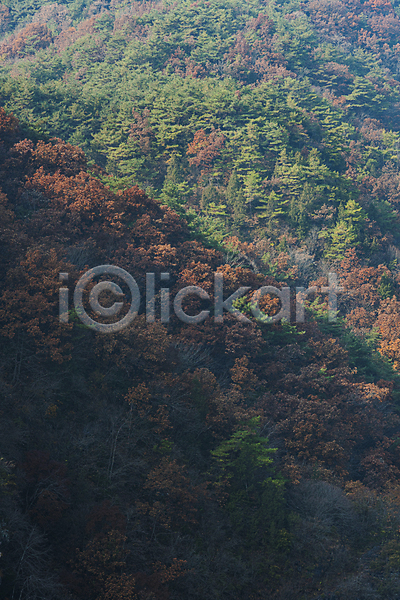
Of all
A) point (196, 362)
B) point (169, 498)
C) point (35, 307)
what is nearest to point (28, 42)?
point (196, 362)

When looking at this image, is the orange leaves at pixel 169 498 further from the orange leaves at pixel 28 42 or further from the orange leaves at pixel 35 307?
the orange leaves at pixel 28 42

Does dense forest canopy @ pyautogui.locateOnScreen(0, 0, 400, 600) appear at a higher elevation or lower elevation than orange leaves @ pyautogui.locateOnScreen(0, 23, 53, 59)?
lower

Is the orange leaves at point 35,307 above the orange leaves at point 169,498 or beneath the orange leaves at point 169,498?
above

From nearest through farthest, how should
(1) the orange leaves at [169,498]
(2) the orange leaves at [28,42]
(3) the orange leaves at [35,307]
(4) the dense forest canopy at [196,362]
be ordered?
(4) the dense forest canopy at [196,362] → (1) the orange leaves at [169,498] → (3) the orange leaves at [35,307] → (2) the orange leaves at [28,42]

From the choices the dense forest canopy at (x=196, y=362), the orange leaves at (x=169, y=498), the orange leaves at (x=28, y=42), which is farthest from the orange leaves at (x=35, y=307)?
the orange leaves at (x=28, y=42)

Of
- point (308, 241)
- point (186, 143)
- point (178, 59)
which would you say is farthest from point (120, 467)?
point (178, 59)

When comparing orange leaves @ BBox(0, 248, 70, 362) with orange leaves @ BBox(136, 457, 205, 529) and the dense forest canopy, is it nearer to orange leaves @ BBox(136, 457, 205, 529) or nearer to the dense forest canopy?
the dense forest canopy

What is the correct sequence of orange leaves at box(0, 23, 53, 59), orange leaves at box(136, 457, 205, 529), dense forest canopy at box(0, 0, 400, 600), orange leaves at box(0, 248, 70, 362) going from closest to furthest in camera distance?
dense forest canopy at box(0, 0, 400, 600)
orange leaves at box(136, 457, 205, 529)
orange leaves at box(0, 248, 70, 362)
orange leaves at box(0, 23, 53, 59)

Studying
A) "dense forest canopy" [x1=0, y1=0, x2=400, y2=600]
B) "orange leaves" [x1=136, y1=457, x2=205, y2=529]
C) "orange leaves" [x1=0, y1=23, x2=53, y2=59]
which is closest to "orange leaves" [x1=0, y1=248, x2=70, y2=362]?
"dense forest canopy" [x1=0, y1=0, x2=400, y2=600]
